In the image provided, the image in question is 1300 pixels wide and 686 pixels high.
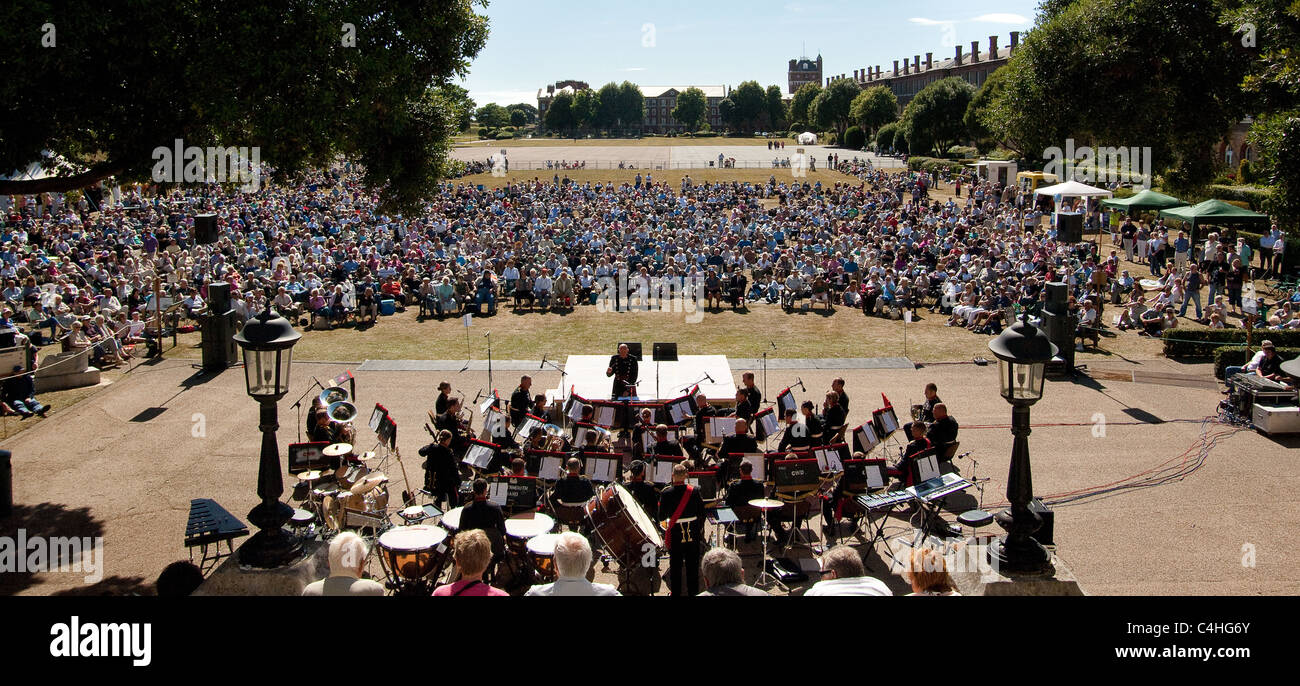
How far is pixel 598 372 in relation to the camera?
15258mm

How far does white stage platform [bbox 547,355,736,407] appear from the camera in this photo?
14016mm

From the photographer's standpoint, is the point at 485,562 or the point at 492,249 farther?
the point at 492,249

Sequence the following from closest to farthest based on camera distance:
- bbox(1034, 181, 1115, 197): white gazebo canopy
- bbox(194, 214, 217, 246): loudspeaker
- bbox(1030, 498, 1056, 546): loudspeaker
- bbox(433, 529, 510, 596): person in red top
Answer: bbox(433, 529, 510, 596): person in red top → bbox(1030, 498, 1056, 546): loudspeaker → bbox(194, 214, 217, 246): loudspeaker → bbox(1034, 181, 1115, 197): white gazebo canopy

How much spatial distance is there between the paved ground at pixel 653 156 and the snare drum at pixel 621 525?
68.2m

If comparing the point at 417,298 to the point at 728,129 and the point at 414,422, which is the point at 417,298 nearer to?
the point at 414,422

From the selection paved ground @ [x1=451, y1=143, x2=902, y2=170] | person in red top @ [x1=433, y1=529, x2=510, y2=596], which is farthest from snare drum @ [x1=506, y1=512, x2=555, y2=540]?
paved ground @ [x1=451, y1=143, x2=902, y2=170]

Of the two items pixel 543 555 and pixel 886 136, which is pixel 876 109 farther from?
pixel 543 555

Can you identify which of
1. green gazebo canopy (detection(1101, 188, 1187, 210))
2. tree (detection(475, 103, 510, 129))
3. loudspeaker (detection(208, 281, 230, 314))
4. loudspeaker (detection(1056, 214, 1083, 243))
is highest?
tree (detection(475, 103, 510, 129))

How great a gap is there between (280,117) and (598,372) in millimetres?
6646

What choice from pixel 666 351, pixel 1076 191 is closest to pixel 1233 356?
pixel 666 351

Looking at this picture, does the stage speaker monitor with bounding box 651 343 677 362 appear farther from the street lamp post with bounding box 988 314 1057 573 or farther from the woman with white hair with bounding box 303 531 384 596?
the woman with white hair with bounding box 303 531 384 596

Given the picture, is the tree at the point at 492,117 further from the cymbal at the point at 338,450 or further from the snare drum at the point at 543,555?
the snare drum at the point at 543,555

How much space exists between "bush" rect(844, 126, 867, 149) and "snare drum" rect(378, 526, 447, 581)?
9773cm

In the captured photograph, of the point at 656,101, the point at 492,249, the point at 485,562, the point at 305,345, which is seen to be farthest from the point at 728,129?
the point at 485,562
